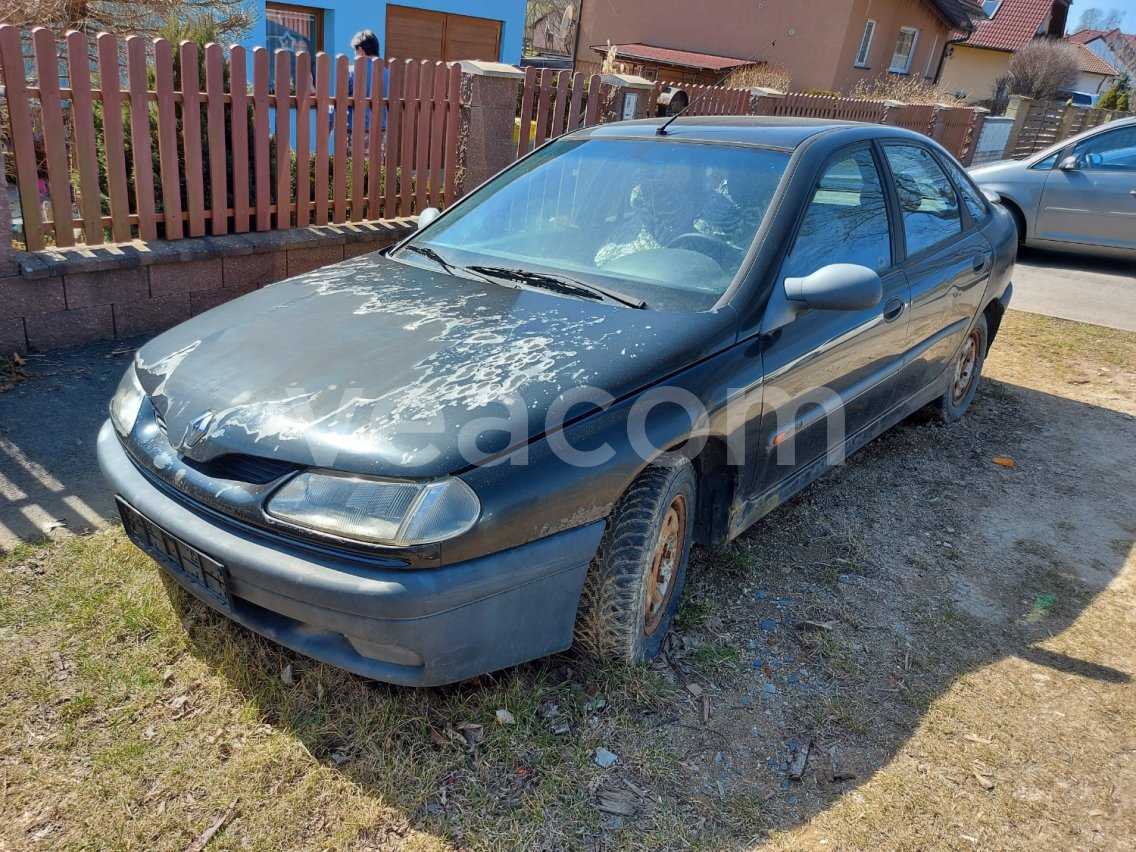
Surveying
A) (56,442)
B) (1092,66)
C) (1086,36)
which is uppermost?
(1086,36)

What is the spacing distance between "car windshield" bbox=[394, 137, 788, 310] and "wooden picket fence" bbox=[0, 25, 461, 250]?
8.05ft

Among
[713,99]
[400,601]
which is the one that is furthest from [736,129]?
[713,99]

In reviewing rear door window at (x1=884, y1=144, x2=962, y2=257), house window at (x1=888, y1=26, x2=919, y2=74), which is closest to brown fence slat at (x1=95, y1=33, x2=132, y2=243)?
rear door window at (x1=884, y1=144, x2=962, y2=257)

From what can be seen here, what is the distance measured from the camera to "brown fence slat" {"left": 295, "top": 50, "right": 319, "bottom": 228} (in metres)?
5.66

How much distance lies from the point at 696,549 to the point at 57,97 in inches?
162

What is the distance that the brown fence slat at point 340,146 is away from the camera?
19.1 feet

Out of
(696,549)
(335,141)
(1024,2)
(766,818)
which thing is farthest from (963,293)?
(1024,2)

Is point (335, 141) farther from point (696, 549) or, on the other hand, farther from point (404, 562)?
point (404, 562)

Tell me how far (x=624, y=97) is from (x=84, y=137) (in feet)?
16.7

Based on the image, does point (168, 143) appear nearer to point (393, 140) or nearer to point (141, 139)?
point (141, 139)

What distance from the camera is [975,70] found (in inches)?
1469

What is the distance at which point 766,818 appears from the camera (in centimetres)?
223

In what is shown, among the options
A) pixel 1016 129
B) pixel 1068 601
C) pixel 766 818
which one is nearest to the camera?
pixel 766 818

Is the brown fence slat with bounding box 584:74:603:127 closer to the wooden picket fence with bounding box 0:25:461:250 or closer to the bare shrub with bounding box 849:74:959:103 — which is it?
the wooden picket fence with bounding box 0:25:461:250
